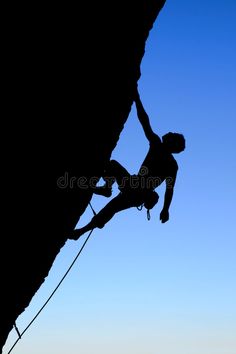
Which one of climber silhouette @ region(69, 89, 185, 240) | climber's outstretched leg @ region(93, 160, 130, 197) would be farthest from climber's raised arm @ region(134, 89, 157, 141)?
climber's outstretched leg @ region(93, 160, 130, 197)

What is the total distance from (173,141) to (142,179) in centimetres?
78

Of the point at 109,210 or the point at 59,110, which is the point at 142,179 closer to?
the point at 109,210

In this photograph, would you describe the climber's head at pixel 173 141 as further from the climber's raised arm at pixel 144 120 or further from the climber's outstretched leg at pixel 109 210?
the climber's outstretched leg at pixel 109 210

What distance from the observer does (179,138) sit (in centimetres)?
552

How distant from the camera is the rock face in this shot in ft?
8.49

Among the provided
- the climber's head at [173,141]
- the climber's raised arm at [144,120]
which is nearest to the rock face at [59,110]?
the climber's raised arm at [144,120]

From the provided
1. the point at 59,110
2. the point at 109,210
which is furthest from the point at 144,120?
the point at 59,110

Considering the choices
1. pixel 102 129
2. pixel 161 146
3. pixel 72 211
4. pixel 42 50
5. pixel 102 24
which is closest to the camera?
pixel 42 50

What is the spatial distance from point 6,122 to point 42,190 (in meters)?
0.82

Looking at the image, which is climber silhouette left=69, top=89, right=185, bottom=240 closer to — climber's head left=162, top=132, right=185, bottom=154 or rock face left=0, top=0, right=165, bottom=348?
climber's head left=162, top=132, right=185, bottom=154

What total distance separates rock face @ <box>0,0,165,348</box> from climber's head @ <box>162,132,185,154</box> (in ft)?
6.45

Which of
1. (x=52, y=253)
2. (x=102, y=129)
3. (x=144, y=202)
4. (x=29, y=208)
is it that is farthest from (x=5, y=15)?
(x=144, y=202)

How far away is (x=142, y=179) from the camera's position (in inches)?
223

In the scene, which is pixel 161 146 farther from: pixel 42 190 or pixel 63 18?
pixel 63 18
